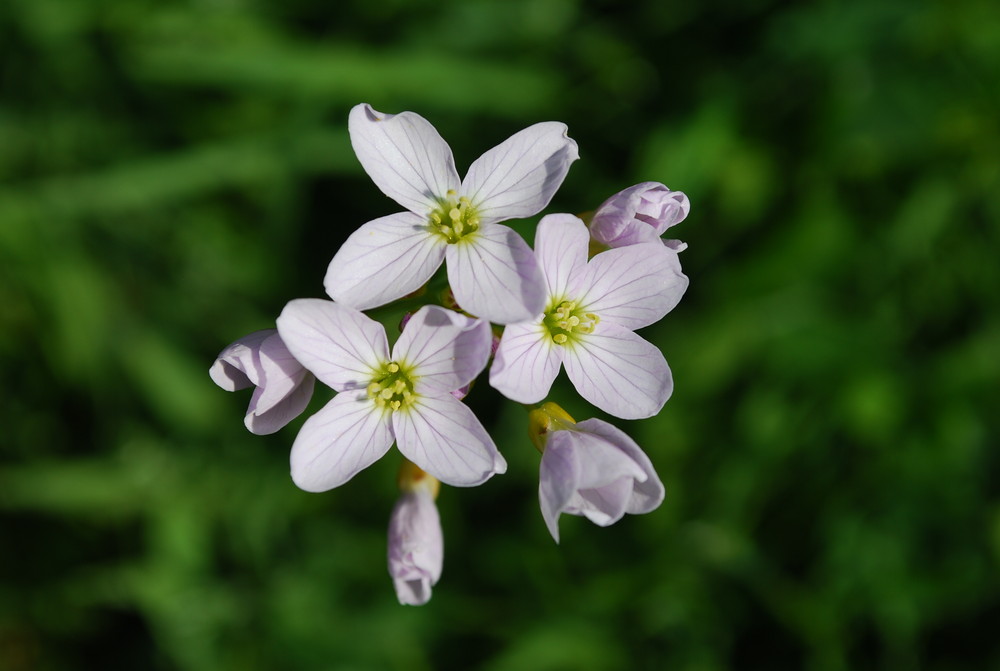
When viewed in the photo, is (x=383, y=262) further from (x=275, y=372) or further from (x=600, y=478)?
(x=600, y=478)

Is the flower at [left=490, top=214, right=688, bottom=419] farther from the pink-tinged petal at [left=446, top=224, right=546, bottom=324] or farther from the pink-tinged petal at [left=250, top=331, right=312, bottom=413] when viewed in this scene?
the pink-tinged petal at [left=250, top=331, right=312, bottom=413]

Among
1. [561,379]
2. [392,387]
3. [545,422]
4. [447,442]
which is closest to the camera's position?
[447,442]

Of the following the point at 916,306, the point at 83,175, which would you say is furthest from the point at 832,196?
the point at 83,175

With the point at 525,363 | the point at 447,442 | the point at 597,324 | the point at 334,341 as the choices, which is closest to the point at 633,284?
the point at 597,324

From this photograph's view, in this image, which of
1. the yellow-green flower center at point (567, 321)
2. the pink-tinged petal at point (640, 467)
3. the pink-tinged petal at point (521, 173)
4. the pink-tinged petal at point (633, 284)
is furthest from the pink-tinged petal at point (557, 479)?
the pink-tinged petal at point (521, 173)

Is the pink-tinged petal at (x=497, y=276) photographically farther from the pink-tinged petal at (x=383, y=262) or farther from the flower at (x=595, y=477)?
the flower at (x=595, y=477)

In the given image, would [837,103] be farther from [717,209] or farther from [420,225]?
[420,225]

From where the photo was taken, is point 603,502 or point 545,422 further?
point 545,422
